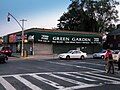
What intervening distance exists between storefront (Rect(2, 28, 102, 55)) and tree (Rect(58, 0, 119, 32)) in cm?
1725

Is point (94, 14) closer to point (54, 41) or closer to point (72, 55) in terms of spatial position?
point (54, 41)

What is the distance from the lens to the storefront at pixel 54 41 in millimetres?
63438

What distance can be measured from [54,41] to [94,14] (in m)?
27.6

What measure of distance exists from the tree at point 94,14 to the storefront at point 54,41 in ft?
56.6

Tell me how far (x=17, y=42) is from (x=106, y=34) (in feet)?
97.0

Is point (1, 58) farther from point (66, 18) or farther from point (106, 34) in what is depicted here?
point (66, 18)

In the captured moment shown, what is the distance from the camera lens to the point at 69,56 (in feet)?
154

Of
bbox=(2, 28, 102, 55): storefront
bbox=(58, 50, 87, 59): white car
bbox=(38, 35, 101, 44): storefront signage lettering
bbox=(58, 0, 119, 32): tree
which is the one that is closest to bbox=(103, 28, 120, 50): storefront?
bbox=(58, 0, 119, 32): tree

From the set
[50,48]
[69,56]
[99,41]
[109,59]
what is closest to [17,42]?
[50,48]

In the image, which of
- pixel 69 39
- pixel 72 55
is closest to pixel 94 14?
pixel 69 39

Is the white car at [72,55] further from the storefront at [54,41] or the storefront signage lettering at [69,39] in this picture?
the storefront signage lettering at [69,39]

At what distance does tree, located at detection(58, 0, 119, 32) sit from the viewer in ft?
292

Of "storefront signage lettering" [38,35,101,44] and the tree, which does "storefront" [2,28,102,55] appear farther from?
the tree

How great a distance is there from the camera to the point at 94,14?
9012cm
